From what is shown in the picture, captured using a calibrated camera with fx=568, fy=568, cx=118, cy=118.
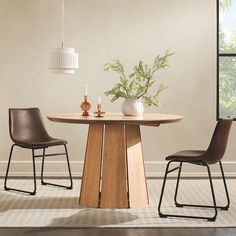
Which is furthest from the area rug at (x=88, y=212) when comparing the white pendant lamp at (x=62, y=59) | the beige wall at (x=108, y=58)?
the white pendant lamp at (x=62, y=59)

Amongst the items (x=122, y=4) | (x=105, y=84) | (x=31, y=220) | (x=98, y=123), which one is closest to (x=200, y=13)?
(x=122, y=4)

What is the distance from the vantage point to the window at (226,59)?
6.27 metres

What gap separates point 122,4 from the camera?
619 centimetres

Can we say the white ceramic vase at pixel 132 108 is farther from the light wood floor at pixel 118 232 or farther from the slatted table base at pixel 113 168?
the light wood floor at pixel 118 232

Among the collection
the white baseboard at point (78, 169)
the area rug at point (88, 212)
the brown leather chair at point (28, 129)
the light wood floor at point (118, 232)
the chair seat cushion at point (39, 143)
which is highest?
the brown leather chair at point (28, 129)

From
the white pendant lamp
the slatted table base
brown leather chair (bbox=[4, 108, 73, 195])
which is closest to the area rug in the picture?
the slatted table base

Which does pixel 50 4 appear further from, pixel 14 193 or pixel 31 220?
pixel 31 220

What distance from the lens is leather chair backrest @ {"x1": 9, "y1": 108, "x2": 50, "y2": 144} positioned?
5422 mm

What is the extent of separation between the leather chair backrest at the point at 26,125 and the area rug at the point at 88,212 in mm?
490

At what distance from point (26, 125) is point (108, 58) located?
1275 mm

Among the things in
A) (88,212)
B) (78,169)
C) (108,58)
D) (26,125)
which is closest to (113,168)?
(88,212)

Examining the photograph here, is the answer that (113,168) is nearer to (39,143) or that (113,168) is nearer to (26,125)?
(39,143)

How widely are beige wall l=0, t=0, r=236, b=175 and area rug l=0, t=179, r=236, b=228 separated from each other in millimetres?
929

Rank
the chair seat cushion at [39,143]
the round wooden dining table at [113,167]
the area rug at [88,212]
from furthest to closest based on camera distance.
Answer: the chair seat cushion at [39,143]
the round wooden dining table at [113,167]
the area rug at [88,212]
